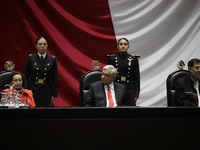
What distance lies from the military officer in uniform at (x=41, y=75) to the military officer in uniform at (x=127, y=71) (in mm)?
728

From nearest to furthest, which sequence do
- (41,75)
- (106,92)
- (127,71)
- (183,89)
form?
(183,89), (106,92), (41,75), (127,71)

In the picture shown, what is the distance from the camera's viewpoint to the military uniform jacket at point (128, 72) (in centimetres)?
322

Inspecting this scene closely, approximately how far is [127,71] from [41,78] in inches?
39.3

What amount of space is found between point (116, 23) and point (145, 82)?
0.99 meters

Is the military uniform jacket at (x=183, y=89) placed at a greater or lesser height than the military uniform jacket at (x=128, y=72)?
lesser

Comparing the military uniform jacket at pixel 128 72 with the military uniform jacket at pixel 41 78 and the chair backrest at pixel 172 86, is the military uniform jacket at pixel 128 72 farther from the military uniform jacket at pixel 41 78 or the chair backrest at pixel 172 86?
the military uniform jacket at pixel 41 78

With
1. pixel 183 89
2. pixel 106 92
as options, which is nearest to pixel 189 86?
pixel 183 89

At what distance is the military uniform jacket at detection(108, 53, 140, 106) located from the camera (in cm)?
322

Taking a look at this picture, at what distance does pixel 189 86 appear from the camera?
2549mm

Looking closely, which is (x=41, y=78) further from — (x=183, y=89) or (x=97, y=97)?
(x=183, y=89)
